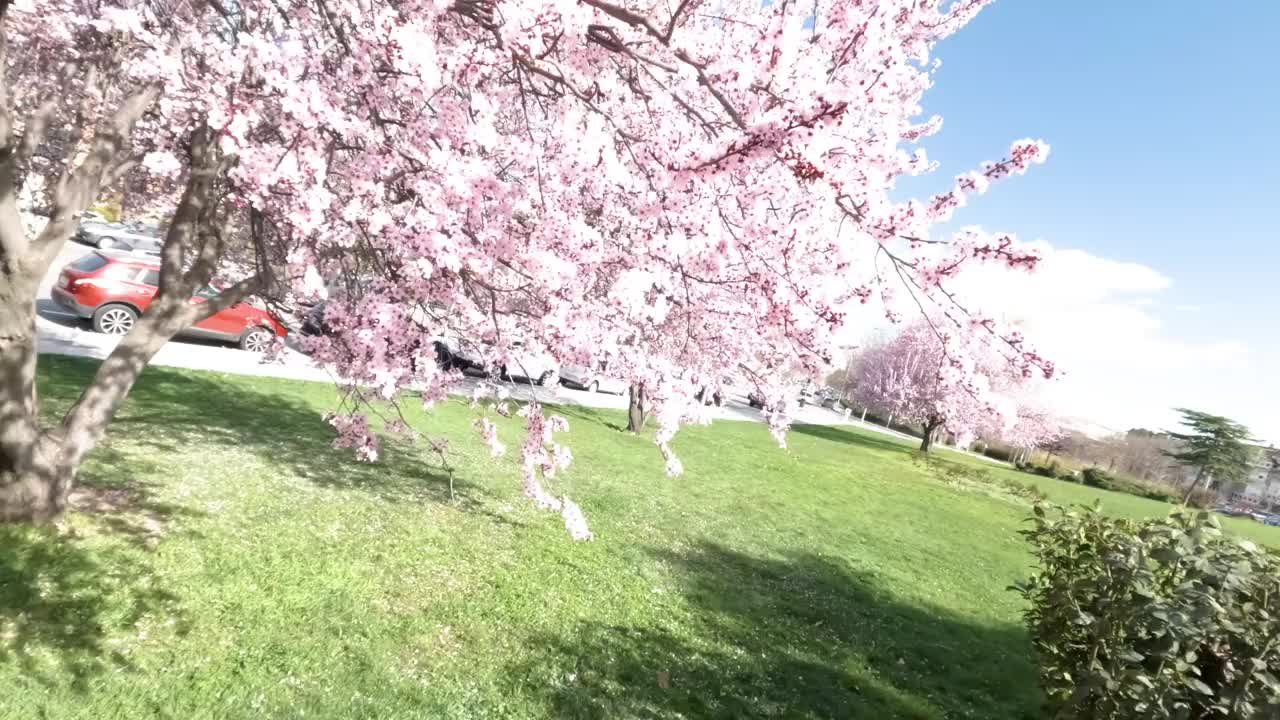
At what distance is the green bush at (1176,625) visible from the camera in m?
3.68

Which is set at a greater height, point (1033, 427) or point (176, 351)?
point (1033, 427)

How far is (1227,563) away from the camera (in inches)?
157

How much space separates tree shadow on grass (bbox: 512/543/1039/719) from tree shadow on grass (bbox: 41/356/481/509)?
3.97 metres

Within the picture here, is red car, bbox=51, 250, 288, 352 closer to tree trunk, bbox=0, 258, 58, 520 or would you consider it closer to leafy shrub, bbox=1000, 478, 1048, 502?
tree trunk, bbox=0, 258, 58, 520

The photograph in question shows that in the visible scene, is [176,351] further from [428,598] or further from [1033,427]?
[1033,427]

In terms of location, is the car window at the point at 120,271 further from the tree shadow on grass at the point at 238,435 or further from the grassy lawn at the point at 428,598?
the grassy lawn at the point at 428,598

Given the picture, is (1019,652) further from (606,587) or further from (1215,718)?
(606,587)

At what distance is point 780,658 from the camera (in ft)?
21.8

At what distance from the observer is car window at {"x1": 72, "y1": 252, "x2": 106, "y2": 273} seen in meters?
14.0

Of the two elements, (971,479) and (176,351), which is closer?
(176,351)

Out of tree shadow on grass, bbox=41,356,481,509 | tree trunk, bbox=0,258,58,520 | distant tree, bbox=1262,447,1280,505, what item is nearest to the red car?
tree shadow on grass, bbox=41,356,481,509

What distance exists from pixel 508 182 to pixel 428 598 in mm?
4134

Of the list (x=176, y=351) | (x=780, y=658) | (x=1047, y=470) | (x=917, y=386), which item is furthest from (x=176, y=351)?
(x=1047, y=470)

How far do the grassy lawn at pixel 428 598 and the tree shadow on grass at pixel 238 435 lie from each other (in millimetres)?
62
